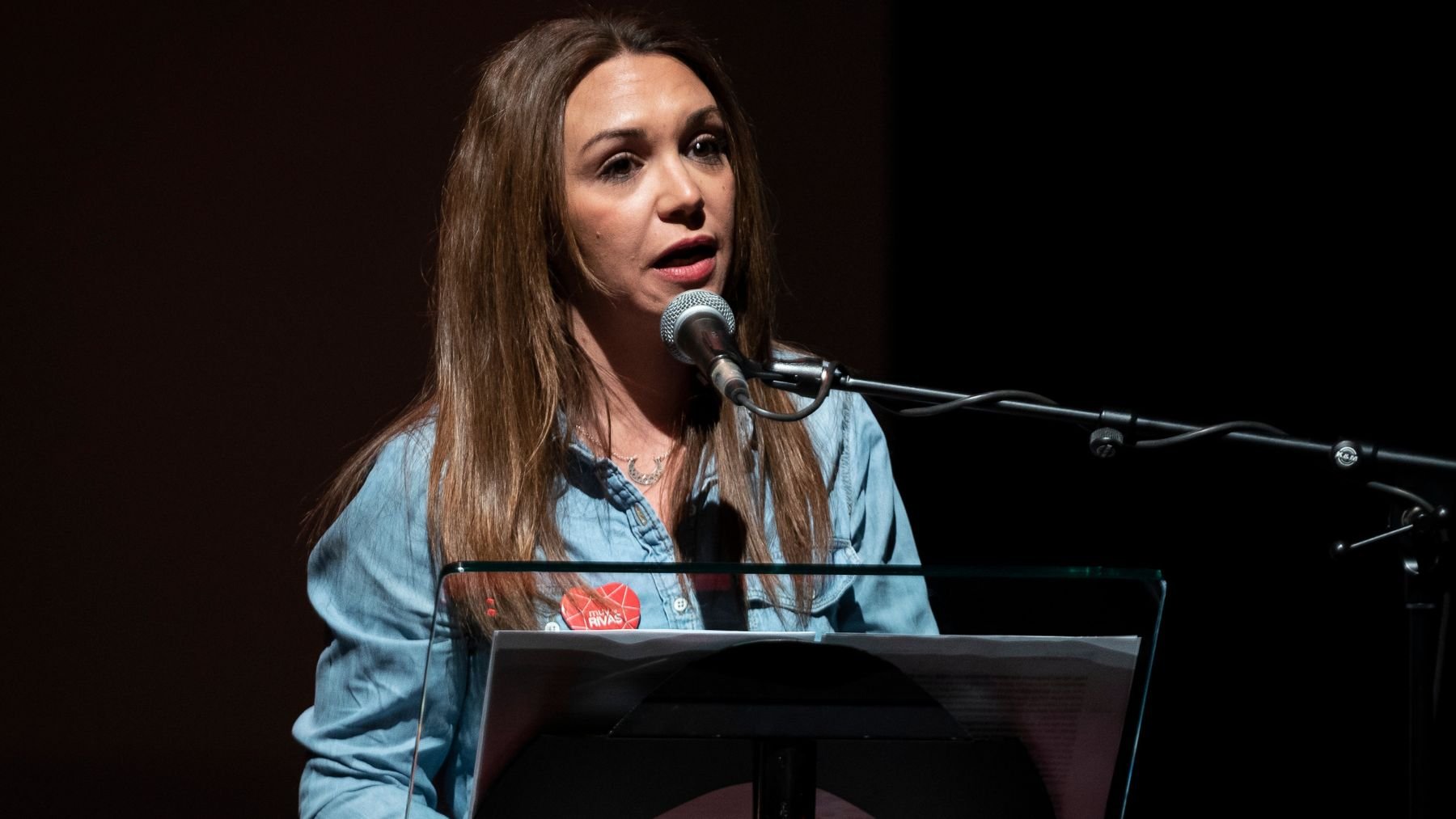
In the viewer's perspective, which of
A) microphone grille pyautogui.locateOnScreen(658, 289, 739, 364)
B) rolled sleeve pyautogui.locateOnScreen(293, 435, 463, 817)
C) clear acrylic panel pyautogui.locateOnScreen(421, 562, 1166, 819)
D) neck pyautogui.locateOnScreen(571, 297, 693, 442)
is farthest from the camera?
neck pyautogui.locateOnScreen(571, 297, 693, 442)

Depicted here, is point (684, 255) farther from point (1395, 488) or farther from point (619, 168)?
point (1395, 488)

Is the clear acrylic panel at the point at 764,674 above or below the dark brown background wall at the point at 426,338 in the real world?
below

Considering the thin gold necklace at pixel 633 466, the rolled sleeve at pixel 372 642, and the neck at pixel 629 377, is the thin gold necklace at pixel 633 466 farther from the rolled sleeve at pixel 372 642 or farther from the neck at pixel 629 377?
the rolled sleeve at pixel 372 642

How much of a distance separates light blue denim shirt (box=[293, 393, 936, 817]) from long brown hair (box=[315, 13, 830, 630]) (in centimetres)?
3

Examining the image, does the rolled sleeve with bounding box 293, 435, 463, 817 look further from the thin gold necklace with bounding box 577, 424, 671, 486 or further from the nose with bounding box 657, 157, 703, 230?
the nose with bounding box 657, 157, 703, 230

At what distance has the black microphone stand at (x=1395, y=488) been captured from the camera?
42.1 inches

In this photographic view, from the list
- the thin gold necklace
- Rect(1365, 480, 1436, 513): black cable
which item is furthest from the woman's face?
Rect(1365, 480, 1436, 513): black cable

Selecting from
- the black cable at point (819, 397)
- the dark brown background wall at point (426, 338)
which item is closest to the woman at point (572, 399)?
the black cable at point (819, 397)

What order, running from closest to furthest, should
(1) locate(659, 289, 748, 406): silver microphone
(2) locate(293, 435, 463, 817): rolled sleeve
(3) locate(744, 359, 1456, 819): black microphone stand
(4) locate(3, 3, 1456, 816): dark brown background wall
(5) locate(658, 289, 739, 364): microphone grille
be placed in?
(3) locate(744, 359, 1456, 819): black microphone stand
(1) locate(659, 289, 748, 406): silver microphone
(5) locate(658, 289, 739, 364): microphone grille
(2) locate(293, 435, 463, 817): rolled sleeve
(4) locate(3, 3, 1456, 816): dark brown background wall

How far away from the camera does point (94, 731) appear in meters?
2.61

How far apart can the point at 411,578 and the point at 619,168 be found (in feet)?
1.61

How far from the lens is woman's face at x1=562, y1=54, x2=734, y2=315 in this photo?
1.58 meters

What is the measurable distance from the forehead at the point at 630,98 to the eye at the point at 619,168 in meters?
0.03

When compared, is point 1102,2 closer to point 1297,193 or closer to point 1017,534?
point 1297,193
